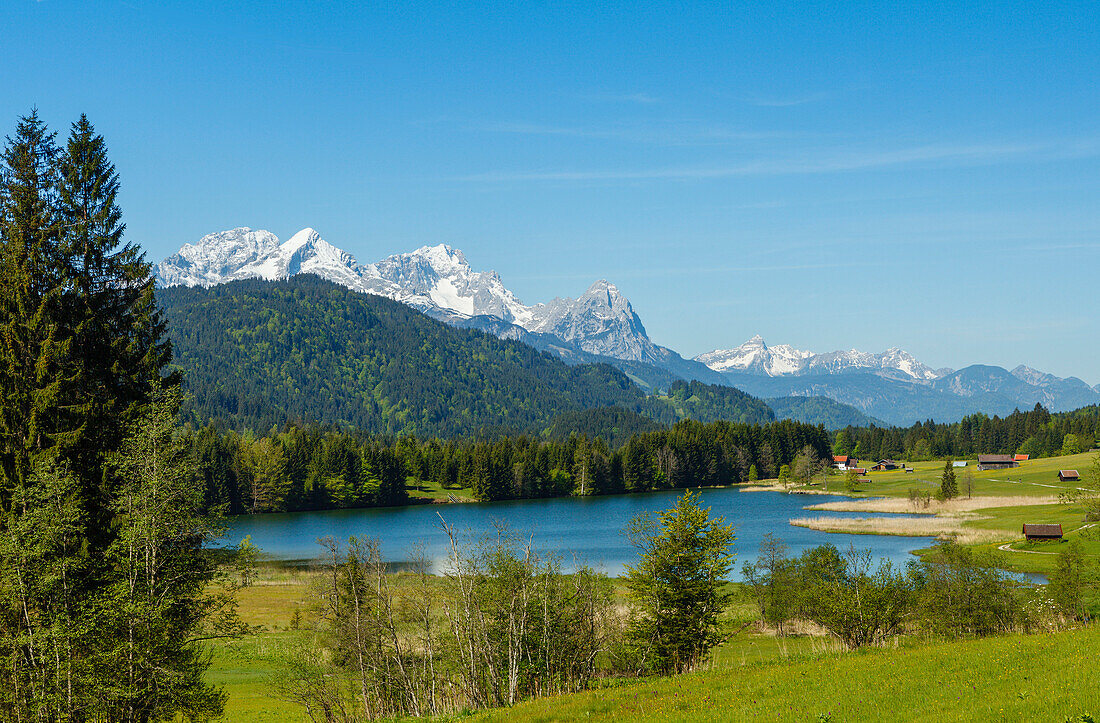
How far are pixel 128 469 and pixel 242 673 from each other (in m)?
20.2

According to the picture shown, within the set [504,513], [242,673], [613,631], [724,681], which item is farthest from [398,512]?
[724,681]

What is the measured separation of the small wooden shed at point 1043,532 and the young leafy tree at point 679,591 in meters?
56.7

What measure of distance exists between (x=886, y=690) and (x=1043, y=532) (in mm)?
74171

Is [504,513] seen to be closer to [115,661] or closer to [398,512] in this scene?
[398,512]

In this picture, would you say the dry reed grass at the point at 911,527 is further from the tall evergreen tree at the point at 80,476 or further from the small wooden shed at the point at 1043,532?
the tall evergreen tree at the point at 80,476

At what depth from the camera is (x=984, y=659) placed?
63.5 feet

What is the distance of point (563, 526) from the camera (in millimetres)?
115812

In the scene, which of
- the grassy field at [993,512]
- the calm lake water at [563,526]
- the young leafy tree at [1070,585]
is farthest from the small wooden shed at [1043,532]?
the young leafy tree at [1070,585]

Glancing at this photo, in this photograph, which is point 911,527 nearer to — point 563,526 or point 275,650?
point 563,526

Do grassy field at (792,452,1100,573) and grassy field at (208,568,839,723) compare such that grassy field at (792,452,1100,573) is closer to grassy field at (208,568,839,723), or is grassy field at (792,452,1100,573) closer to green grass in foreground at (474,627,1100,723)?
grassy field at (208,568,839,723)

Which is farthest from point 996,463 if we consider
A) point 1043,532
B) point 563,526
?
point 563,526

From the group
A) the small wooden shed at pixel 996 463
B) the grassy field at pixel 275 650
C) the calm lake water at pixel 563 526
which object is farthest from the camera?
the small wooden shed at pixel 996 463

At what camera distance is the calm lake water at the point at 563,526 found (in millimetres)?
85000

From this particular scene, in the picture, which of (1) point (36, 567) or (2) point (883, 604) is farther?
(2) point (883, 604)
